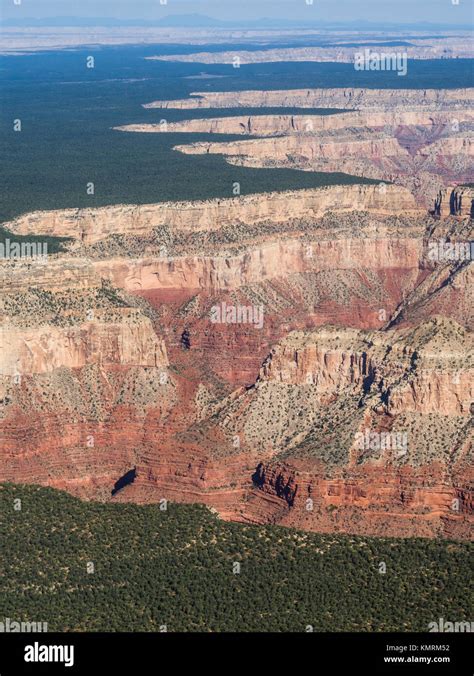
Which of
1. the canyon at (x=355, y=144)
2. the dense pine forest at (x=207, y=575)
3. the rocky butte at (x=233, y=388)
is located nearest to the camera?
the dense pine forest at (x=207, y=575)

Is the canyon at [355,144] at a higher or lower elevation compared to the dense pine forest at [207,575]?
higher

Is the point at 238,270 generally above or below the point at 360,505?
above

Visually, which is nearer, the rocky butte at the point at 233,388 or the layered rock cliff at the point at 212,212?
the rocky butte at the point at 233,388

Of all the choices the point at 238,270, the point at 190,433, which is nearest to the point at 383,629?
the point at 190,433

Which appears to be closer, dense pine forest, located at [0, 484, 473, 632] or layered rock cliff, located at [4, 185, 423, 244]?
dense pine forest, located at [0, 484, 473, 632]

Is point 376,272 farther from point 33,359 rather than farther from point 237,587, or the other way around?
point 237,587

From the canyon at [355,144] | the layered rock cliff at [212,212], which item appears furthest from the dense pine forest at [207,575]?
the canyon at [355,144]

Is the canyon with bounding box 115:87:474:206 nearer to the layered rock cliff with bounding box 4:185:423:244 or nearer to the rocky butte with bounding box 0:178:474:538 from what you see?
the layered rock cliff with bounding box 4:185:423:244

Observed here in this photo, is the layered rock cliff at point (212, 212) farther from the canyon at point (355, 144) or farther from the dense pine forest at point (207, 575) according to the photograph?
the dense pine forest at point (207, 575)

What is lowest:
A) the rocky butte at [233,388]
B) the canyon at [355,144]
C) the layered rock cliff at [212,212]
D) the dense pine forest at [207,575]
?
the dense pine forest at [207,575]

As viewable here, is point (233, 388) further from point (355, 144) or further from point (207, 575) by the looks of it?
point (355, 144)

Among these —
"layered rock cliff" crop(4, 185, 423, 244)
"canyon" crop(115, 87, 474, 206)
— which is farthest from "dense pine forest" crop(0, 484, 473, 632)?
"canyon" crop(115, 87, 474, 206)
